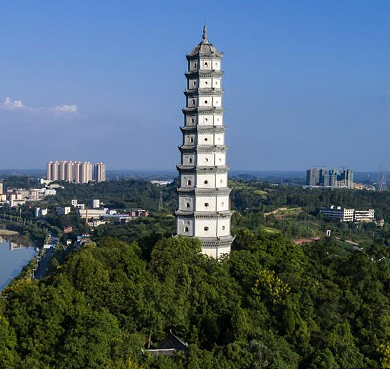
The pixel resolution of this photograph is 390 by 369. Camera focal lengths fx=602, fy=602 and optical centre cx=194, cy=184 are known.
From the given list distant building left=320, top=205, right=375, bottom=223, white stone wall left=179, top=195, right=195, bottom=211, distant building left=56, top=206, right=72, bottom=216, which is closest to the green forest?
white stone wall left=179, top=195, right=195, bottom=211

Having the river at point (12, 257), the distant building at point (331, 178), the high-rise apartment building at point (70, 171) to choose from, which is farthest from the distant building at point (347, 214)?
the high-rise apartment building at point (70, 171)

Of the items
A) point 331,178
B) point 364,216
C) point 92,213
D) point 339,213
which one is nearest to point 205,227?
point 339,213

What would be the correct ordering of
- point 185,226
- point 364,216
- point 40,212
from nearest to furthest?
point 185,226, point 364,216, point 40,212

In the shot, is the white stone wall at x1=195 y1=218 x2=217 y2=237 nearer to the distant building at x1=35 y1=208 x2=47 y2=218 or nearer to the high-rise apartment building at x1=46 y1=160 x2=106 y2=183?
the distant building at x1=35 y1=208 x2=47 y2=218

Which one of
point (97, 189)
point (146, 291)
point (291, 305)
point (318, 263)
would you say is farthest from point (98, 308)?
point (97, 189)

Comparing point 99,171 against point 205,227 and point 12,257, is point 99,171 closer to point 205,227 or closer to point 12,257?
point 12,257

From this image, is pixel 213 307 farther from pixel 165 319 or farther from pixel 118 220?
pixel 118 220

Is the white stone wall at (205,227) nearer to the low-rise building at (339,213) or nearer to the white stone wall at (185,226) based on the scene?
the white stone wall at (185,226)
